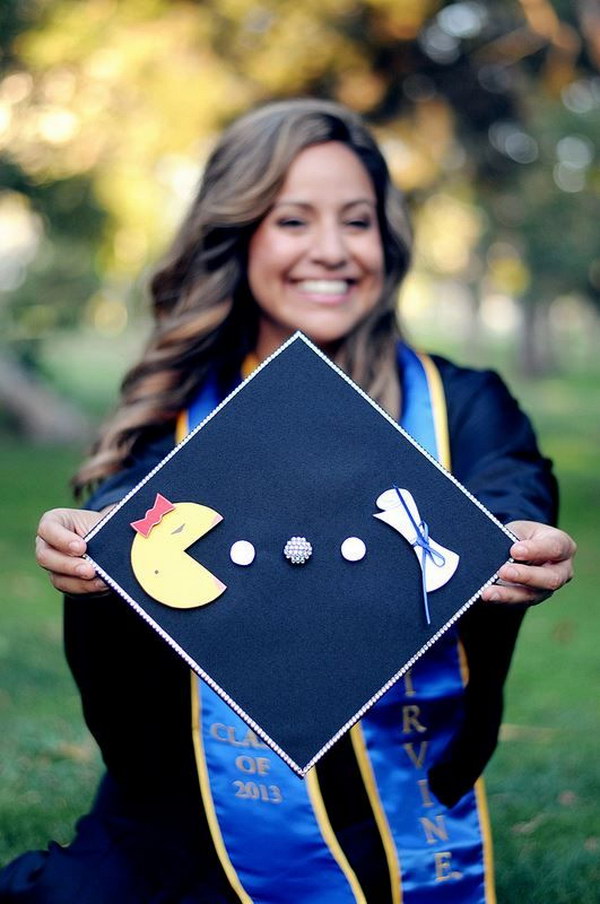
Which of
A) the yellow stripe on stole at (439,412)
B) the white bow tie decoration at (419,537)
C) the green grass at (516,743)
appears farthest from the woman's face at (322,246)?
the green grass at (516,743)

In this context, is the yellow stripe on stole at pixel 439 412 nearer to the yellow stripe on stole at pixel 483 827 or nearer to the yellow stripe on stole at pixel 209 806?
the yellow stripe on stole at pixel 483 827

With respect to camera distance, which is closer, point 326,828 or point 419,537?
point 419,537

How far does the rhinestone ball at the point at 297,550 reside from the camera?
198cm

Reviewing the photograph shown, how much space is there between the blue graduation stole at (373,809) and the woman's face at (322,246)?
30.4 inches

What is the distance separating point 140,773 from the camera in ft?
8.14

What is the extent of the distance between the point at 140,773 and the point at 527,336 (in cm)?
3095

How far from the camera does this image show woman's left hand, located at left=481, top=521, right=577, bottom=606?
6.51 ft

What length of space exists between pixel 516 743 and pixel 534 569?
2.60 metres

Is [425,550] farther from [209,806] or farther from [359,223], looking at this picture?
[359,223]

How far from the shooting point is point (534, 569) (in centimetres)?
199

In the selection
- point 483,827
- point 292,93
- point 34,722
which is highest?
point 292,93

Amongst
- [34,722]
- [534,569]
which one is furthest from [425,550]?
[34,722]

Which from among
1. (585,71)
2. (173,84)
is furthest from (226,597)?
(585,71)

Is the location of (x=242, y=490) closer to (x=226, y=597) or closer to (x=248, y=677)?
(x=226, y=597)
